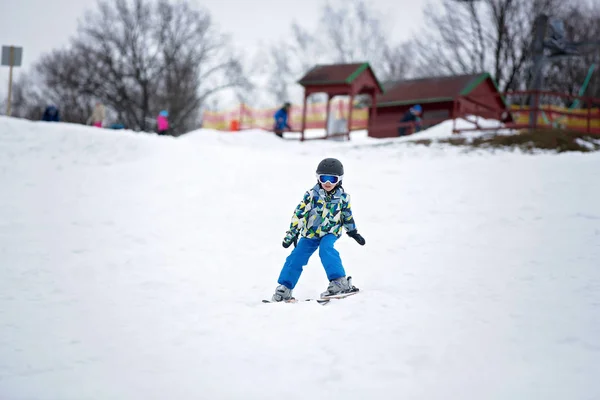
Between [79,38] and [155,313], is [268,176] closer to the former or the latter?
[155,313]

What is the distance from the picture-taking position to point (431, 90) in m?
24.7

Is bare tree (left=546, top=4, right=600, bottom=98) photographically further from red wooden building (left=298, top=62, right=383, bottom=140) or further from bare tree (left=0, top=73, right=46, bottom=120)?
bare tree (left=0, top=73, right=46, bottom=120)

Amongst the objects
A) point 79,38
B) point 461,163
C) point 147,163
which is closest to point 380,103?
point 461,163

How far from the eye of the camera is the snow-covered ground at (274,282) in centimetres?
346

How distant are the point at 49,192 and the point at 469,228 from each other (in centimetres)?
812

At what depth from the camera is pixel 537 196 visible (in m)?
9.08

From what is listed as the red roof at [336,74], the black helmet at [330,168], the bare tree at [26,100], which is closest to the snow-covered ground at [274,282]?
the black helmet at [330,168]

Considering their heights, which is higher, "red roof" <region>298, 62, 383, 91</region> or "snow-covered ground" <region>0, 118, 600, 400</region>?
"red roof" <region>298, 62, 383, 91</region>

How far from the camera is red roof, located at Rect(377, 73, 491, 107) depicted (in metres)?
23.8

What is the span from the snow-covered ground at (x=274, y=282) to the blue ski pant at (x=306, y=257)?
416mm

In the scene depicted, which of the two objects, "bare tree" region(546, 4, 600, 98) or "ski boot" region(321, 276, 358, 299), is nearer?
"ski boot" region(321, 276, 358, 299)

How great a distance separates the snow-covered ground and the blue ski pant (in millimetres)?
416

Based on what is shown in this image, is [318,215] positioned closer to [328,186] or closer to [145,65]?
[328,186]

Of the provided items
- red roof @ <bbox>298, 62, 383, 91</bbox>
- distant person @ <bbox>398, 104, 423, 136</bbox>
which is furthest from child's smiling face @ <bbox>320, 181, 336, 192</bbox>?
red roof @ <bbox>298, 62, 383, 91</bbox>
